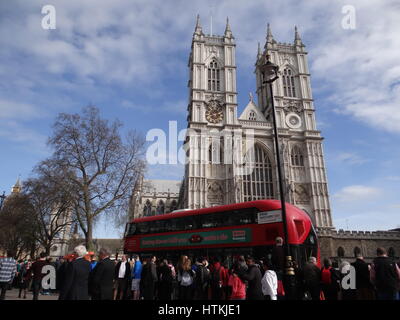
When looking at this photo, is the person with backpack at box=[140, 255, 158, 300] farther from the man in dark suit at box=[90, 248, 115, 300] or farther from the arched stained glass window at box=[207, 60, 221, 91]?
the arched stained glass window at box=[207, 60, 221, 91]

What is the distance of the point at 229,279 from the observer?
6.32 m

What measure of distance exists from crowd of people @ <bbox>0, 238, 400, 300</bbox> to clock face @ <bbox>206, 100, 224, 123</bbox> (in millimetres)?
30670

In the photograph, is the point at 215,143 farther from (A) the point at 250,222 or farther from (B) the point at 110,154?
(A) the point at 250,222

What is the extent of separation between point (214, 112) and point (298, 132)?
12.3 m

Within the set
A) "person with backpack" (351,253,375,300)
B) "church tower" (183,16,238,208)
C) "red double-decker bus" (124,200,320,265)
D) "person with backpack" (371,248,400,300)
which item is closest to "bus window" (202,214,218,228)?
"red double-decker bus" (124,200,320,265)

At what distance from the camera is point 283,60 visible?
4422 cm

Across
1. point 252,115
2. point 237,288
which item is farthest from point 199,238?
point 252,115

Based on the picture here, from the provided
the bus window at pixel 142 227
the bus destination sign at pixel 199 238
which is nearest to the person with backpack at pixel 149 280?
the bus destination sign at pixel 199 238

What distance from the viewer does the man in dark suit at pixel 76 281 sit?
446 centimetres

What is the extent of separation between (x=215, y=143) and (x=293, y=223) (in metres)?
26.8

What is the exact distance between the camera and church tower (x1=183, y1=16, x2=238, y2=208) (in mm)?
34719

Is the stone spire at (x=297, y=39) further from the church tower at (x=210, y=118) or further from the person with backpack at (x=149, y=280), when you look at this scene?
the person with backpack at (x=149, y=280)
